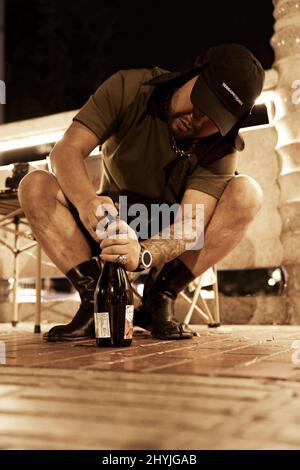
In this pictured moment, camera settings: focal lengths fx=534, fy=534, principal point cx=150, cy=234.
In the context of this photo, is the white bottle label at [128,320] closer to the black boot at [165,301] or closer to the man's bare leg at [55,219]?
the black boot at [165,301]

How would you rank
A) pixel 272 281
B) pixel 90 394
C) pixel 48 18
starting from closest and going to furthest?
pixel 90 394 → pixel 272 281 → pixel 48 18

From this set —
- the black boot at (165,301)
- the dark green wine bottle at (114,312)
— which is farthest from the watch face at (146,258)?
the black boot at (165,301)

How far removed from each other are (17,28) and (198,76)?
9.69 m

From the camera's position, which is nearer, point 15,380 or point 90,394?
point 90,394

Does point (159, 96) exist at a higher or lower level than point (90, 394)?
higher

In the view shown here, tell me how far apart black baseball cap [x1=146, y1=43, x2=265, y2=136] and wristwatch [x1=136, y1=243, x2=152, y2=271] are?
1.78 ft

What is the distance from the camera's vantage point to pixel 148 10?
914 centimetres

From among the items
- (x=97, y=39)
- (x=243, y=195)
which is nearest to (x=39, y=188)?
(x=243, y=195)

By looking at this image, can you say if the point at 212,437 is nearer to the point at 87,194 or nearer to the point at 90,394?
the point at 90,394

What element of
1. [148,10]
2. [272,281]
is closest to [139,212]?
[272,281]

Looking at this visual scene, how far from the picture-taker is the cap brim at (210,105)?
1986mm

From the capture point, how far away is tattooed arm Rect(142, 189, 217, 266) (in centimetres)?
219

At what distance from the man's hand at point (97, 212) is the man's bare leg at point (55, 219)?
35 centimetres
